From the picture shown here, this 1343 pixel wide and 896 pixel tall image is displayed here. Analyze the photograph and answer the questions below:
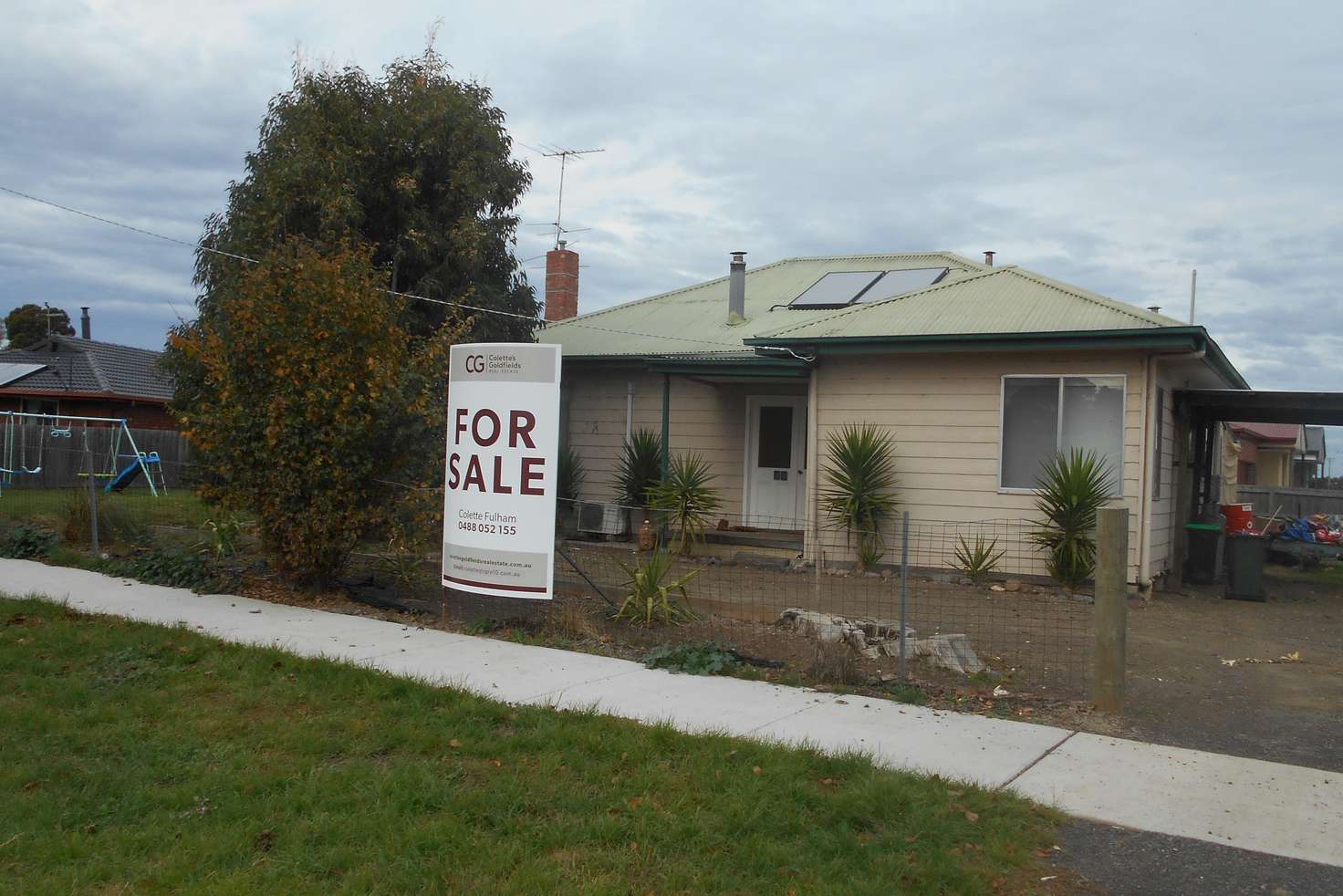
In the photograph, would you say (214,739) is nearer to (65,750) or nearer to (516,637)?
(65,750)

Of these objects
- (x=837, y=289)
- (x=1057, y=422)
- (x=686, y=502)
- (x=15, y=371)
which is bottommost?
(x=686, y=502)

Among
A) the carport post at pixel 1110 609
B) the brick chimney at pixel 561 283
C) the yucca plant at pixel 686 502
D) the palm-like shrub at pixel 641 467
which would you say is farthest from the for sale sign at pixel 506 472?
the brick chimney at pixel 561 283

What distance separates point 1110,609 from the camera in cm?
688

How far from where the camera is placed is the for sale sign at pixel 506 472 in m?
9.13

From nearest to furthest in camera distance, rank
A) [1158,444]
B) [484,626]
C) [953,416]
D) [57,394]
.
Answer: [484,626] < [1158,444] < [953,416] < [57,394]

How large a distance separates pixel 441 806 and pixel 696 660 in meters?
3.28

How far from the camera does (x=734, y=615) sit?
1054cm

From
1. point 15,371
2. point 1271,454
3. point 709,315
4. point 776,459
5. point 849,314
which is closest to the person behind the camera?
point 849,314

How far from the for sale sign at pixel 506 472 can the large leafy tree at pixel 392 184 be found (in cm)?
561

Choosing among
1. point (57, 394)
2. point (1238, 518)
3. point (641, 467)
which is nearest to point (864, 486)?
point (641, 467)

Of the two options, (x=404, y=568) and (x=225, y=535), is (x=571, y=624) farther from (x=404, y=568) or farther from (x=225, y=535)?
(x=225, y=535)

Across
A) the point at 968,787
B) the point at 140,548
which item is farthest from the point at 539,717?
the point at 140,548

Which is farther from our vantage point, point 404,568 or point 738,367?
point 738,367

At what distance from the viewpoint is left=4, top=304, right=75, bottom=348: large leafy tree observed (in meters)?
54.7
